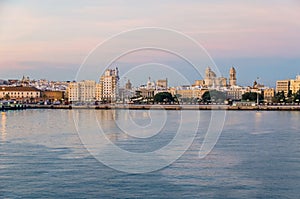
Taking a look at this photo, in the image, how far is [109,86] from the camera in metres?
56.0

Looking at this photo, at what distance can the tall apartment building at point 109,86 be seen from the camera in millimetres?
54281

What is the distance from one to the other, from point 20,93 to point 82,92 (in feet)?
22.2

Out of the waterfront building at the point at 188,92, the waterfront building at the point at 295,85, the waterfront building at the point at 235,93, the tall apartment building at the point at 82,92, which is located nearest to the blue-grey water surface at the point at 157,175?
the tall apartment building at the point at 82,92

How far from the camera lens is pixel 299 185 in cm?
707

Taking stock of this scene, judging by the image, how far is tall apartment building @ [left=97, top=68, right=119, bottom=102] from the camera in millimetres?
54281

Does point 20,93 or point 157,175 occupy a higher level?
point 20,93

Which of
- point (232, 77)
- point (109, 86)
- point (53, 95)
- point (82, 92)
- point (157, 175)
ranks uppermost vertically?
point (232, 77)

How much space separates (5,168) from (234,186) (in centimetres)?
328

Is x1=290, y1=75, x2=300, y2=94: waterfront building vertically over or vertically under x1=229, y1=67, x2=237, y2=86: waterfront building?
under

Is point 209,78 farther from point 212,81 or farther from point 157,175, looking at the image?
point 157,175

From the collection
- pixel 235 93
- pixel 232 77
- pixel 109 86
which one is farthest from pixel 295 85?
pixel 109 86

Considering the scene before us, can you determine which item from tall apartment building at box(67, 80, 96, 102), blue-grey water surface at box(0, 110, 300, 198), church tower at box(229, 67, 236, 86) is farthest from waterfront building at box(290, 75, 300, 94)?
blue-grey water surface at box(0, 110, 300, 198)

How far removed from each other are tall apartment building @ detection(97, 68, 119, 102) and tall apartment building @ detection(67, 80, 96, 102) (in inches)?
44.9

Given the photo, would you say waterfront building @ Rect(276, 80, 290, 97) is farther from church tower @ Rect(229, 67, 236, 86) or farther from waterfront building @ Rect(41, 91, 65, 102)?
waterfront building @ Rect(41, 91, 65, 102)
